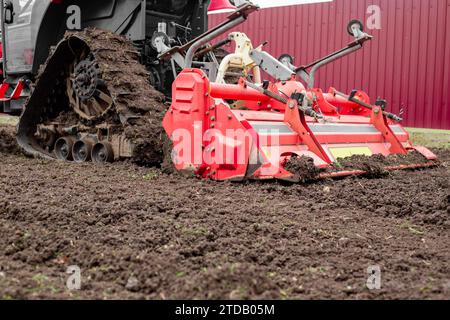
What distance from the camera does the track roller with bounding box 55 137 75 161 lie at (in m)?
6.06

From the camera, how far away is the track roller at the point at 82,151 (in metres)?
5.82

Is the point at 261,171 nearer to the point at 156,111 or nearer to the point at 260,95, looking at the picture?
the point at 260,95

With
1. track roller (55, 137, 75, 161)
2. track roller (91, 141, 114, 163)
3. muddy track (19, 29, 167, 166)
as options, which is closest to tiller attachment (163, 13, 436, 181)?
muddy track (19, 29, 167, 166)

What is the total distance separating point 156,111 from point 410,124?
807 centimetres

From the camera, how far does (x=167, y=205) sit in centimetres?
354

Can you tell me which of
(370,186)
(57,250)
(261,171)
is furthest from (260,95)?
(57,250)

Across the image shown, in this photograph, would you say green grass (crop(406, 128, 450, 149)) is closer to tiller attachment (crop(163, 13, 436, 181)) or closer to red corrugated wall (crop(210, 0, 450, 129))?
red corrugated wall (crop(210, 0, 450, 129))

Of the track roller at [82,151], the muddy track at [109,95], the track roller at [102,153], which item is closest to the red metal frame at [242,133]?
the muddy track at [109,95]

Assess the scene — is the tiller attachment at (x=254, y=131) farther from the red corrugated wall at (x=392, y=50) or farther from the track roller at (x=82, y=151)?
the red corrugated wall at (x=392, y=50)

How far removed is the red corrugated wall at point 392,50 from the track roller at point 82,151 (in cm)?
819

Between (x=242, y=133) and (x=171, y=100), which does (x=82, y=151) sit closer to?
(x=171, y=100)

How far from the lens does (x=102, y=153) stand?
18.6 ft

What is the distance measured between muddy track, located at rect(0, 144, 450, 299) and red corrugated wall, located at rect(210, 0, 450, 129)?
775 centimetres
